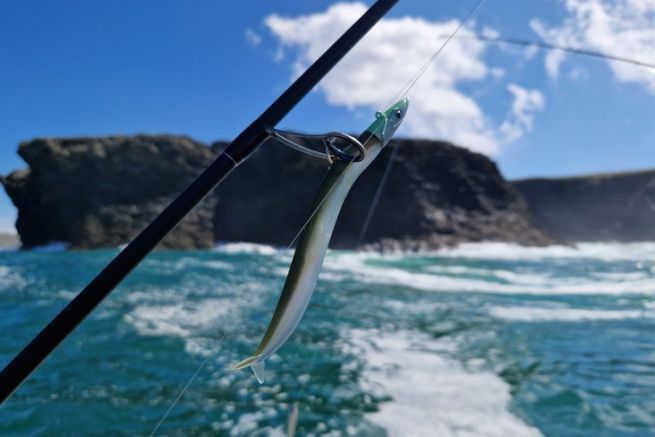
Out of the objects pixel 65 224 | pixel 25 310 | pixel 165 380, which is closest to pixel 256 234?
pixel 65 224

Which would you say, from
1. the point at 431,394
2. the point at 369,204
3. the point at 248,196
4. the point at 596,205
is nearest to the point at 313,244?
the point at 431,394

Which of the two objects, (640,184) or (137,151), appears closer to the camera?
(137,151)

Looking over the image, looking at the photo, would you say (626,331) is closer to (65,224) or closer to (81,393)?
(81,393)

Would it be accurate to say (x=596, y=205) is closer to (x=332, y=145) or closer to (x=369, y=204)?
(x=369, y=204)

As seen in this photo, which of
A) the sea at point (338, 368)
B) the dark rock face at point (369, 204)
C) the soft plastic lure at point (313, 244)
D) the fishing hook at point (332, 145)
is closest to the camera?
the fishing hook at point (332, 145)

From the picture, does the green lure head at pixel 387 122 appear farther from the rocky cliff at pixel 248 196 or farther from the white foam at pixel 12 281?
the rocky cliff at pixel 248 196

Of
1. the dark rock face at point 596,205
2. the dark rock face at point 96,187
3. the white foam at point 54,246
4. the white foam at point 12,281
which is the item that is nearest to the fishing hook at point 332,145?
the white foam at point 12,281
